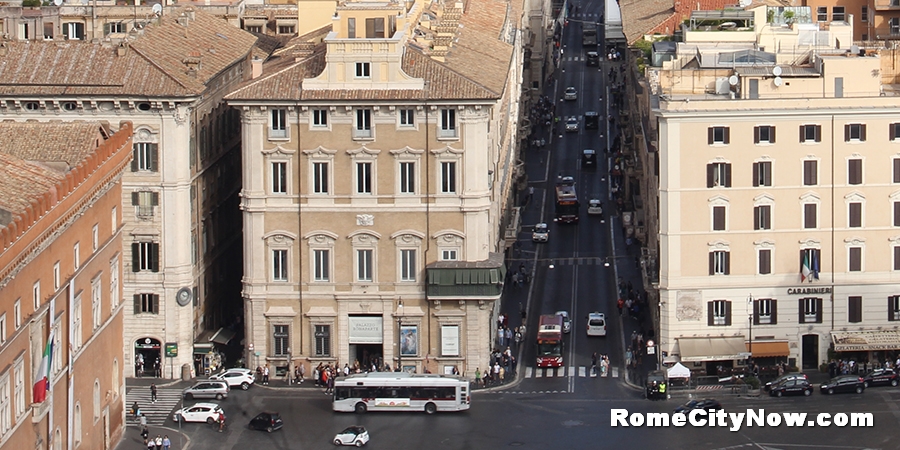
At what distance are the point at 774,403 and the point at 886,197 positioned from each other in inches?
611

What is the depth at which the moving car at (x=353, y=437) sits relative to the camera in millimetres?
135113

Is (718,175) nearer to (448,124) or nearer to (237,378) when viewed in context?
(448,124)

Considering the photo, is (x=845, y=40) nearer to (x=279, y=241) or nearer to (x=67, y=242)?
(x=279, y=241)

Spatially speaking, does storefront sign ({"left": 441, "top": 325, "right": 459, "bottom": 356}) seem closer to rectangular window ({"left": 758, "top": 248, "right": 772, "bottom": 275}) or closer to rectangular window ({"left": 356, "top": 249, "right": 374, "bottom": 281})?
rectangular window ({"left": 356, "top": 249, "right": 374, "bottom": 281})

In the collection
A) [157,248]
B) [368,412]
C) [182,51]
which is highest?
[182,51]

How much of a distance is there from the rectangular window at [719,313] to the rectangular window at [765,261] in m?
2.87

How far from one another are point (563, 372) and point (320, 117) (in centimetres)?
2186

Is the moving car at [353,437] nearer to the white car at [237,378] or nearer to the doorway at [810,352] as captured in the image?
the white car at [237,378]

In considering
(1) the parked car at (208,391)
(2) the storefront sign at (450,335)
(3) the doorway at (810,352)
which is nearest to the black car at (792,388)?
(3) the doorway at (810,352)

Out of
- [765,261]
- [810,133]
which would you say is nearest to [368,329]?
[765,261]

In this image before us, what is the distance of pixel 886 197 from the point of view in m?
149

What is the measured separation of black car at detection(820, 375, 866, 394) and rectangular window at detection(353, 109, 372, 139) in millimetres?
31256

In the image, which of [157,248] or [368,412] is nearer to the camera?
[368,412]

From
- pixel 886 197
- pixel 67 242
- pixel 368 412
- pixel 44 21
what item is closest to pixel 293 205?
pixel 368 412
